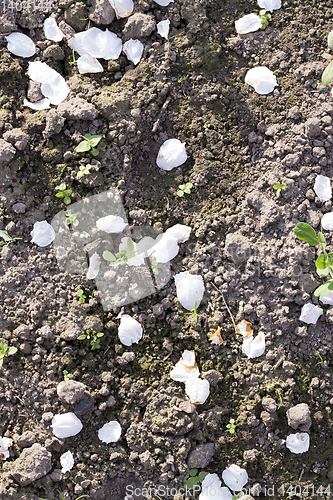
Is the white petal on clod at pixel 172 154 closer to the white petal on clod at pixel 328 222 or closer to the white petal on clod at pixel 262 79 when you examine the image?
the white petal on clod at pixel 262 79

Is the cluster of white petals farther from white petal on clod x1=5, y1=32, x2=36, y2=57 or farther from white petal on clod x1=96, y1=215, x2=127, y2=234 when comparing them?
white petal on clod x1=5, y1=32, x2=36, y2=57

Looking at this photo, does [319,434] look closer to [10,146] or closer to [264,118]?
[264,118]

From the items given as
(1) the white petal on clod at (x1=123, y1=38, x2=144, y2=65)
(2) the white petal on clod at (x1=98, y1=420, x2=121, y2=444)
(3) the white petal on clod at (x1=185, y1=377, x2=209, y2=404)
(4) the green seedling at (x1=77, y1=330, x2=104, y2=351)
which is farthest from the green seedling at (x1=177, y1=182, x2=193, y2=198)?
(2) the white petal on clod at (x1=98, y1=420, x2=121, y2=444)

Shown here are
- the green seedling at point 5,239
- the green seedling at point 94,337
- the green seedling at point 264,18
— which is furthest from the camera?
the green seedling at point 264,18

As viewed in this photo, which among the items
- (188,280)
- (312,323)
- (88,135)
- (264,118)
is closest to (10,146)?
(88,135)

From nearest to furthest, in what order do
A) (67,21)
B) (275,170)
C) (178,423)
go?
(178,423) → (275,170) → (67,21)

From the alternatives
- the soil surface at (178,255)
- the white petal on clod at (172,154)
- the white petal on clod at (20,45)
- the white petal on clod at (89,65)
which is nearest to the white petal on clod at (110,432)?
the soil surface at (178,255)
